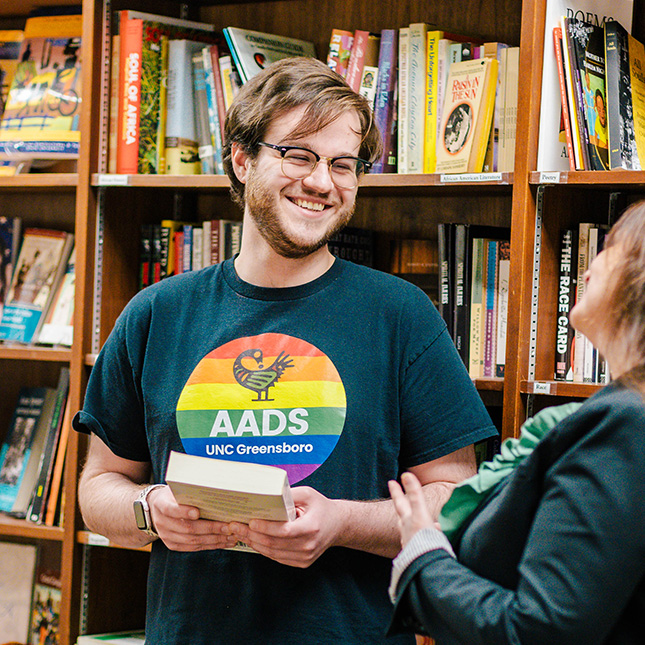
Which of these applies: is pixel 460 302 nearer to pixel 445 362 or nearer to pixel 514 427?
pixel 514 427

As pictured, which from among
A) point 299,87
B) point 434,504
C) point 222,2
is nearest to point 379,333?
point 434,504

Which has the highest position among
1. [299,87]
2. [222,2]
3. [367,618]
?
[222,2]

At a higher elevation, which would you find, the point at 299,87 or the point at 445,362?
the point at 299,87

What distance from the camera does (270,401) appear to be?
137 cm

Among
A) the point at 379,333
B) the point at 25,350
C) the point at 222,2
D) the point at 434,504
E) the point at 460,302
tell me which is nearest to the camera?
the point at 434,504

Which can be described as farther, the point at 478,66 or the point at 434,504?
the point at 478,66

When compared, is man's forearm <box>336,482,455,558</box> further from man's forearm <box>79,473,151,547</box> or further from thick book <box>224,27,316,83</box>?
thick book <box>224,27,316,83</box>

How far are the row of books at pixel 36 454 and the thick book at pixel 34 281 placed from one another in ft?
0.56

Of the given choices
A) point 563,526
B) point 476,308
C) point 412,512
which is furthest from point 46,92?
point 563,526

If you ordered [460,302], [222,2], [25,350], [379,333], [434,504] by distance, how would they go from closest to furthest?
[434,504] < [379,333] < [460,302] < [25,350] < [222,2]

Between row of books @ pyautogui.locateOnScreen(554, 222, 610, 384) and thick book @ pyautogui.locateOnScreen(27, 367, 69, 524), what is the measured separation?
1318mm

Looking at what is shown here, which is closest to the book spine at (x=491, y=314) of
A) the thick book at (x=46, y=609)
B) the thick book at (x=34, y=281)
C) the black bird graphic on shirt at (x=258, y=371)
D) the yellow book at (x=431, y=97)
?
the yellow book at (x=431, y=97)

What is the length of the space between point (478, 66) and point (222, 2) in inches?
35.2

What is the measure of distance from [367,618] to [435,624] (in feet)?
1.56
